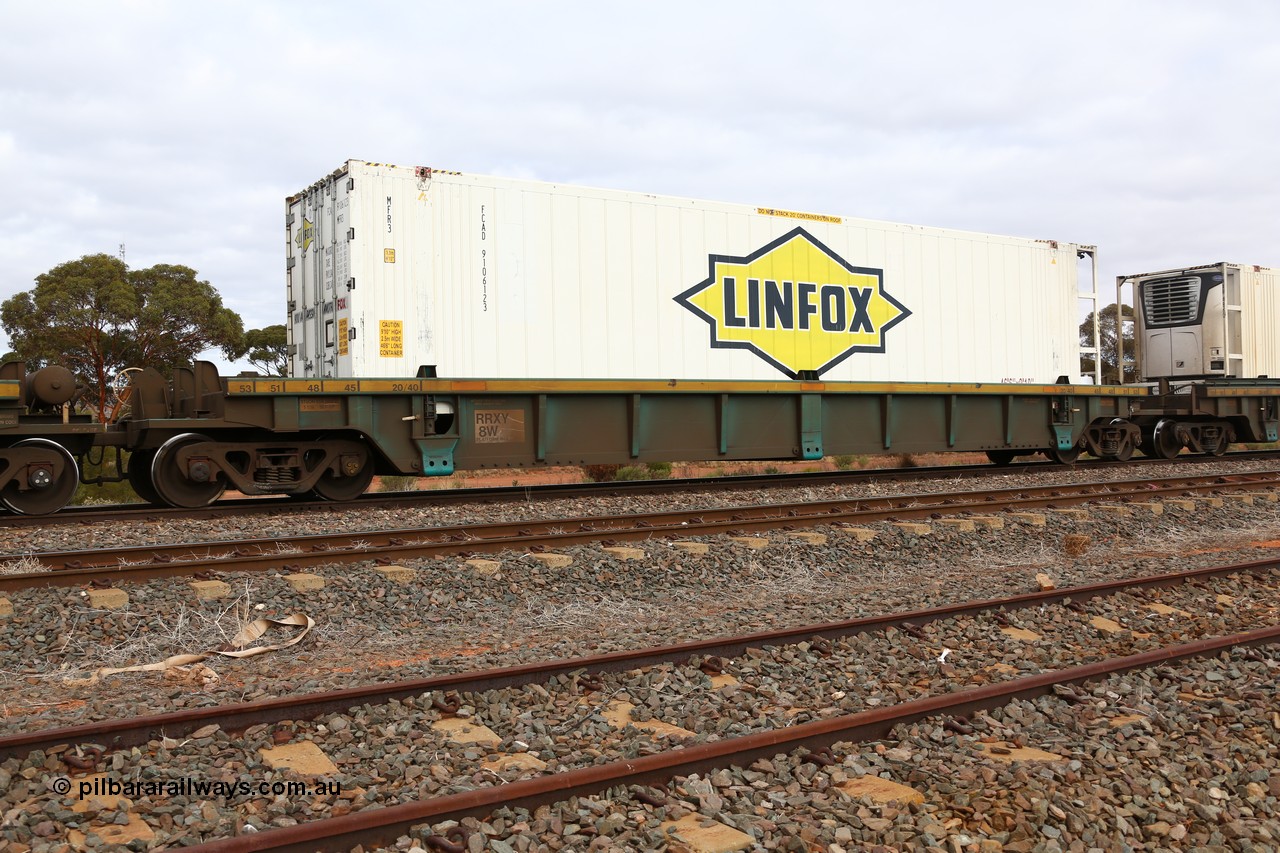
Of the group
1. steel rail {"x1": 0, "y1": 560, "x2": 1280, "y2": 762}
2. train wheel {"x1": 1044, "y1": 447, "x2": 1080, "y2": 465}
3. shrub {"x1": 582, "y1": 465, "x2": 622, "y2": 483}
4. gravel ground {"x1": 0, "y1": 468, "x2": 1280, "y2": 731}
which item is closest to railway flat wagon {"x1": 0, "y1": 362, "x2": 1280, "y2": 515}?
train wheel {"x1": 1044, "y1": 447, "x2": 1080, "y2": 465}

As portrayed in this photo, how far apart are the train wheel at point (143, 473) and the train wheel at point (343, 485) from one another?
1654mm

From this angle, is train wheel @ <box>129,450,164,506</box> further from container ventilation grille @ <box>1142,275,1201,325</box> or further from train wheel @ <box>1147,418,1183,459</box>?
container ventilation grille @ <box>1142,275,1201,325</box>

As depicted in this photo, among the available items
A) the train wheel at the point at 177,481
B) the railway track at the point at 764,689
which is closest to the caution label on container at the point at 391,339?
the train wheel at the point at 177,481

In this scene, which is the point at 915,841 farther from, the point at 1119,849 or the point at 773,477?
the point at 773,477

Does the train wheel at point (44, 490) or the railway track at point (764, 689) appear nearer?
the railway track at point (764, 689)

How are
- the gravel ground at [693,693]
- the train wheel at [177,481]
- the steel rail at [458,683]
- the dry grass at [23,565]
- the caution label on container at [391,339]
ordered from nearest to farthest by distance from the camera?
the gravel ground at [693,693]
the steel rail at [458,683]
the dry grass at [23,565]
the train wheel at [177,481]
the caution label on container at [391,339]

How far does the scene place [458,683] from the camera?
14.5ft

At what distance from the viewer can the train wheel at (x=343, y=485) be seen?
36.3 feet

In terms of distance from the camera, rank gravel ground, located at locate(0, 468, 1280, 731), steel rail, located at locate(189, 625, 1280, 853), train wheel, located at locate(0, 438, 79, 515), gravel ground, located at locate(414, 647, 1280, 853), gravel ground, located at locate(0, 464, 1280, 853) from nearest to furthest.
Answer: steel rail, located at locate(189, 625, 1280, 853) → gravel ground, located at locate(414, 647, 1280, 853) → gravel ground, located at locate(0, 464, 1280, 853) → gravel ground, located at locate(0, 468, 1280, 731) → train wheel, located at locate(0, 438, 79, 515)

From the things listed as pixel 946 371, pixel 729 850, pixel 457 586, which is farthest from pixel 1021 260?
pixel 729 850

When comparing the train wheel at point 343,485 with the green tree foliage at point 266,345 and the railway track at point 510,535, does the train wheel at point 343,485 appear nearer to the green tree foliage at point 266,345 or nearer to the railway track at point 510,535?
the railway track at point 510,535

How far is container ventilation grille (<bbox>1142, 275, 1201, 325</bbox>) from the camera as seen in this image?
19406 mm

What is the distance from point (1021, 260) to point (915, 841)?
1469 cm

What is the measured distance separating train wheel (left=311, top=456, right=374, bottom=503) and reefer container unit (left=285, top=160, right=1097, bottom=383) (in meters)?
1.13
